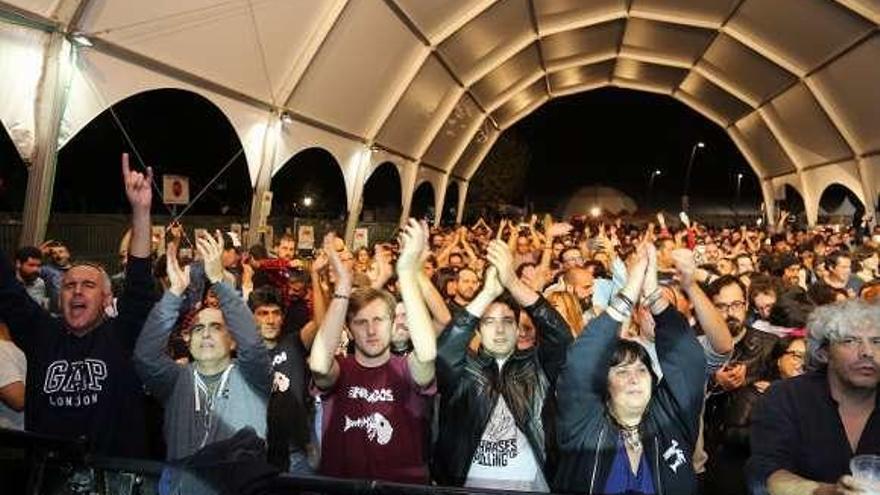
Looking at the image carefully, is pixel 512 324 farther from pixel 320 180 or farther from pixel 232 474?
pixel 320 180

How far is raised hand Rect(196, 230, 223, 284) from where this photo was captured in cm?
388

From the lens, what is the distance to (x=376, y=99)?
17781 millimetres

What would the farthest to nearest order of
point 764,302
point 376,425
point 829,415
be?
1. point 764,302
2. point 376,425
3. point 829,415

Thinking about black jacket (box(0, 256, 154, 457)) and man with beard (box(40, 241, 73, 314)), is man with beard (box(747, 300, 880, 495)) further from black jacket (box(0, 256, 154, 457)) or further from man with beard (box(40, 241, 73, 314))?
man with beard (box(40, 241, 73, 314))

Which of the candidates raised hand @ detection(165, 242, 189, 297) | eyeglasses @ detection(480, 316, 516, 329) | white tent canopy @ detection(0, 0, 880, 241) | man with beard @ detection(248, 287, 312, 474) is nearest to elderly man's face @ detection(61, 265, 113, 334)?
raised hand @ detection(165, 242, 189, 297)

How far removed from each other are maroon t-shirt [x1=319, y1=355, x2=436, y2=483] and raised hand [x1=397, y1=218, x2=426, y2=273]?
484mm

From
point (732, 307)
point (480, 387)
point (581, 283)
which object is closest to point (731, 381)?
point (732, 307)

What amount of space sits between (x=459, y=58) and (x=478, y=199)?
66.0ft

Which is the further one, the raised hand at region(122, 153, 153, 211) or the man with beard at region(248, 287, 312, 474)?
the raised hand at region(122, 153, 153, 211)

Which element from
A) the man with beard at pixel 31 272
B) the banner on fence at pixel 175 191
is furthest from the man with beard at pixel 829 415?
the banner on fence at pixel 175 191

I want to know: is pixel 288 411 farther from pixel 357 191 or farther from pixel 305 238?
pixel 357 191

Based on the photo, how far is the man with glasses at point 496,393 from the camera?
11.6 feet

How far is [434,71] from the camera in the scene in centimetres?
2033

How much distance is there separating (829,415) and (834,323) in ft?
1.13
